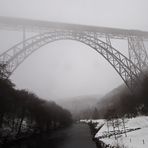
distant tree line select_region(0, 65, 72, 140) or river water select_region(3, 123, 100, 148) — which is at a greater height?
distant tree line select_region(0, 65, 72, 140)

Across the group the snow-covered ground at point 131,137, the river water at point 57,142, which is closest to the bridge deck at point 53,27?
the snow-covered ground at point 131,137

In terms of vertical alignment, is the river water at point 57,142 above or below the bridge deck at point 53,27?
below

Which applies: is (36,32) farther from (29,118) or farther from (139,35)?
(29,118)

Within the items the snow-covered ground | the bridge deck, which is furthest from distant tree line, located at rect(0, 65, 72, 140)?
the snow-covered ground

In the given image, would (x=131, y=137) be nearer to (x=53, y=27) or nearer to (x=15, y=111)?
(x=53, y=27)

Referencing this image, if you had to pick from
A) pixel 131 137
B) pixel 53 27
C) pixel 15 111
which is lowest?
pixel 131 137

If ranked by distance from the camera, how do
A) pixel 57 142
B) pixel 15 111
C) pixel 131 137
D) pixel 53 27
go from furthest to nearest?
pixel 15 111
pixel 57 142
pixel 53 27
pixel 131 137

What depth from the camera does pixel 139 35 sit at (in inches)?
1442

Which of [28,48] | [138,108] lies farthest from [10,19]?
[138,108]

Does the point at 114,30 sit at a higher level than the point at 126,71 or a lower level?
higher

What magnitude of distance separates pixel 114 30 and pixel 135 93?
10356mm

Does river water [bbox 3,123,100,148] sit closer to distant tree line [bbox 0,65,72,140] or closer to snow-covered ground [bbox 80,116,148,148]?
snow-covered ground [bbox 80,116,148,148]

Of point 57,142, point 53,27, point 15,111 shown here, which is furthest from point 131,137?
point 15,111

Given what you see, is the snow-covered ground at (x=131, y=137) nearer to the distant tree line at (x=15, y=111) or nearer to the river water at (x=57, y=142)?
the river water at (x=57, y=142)
